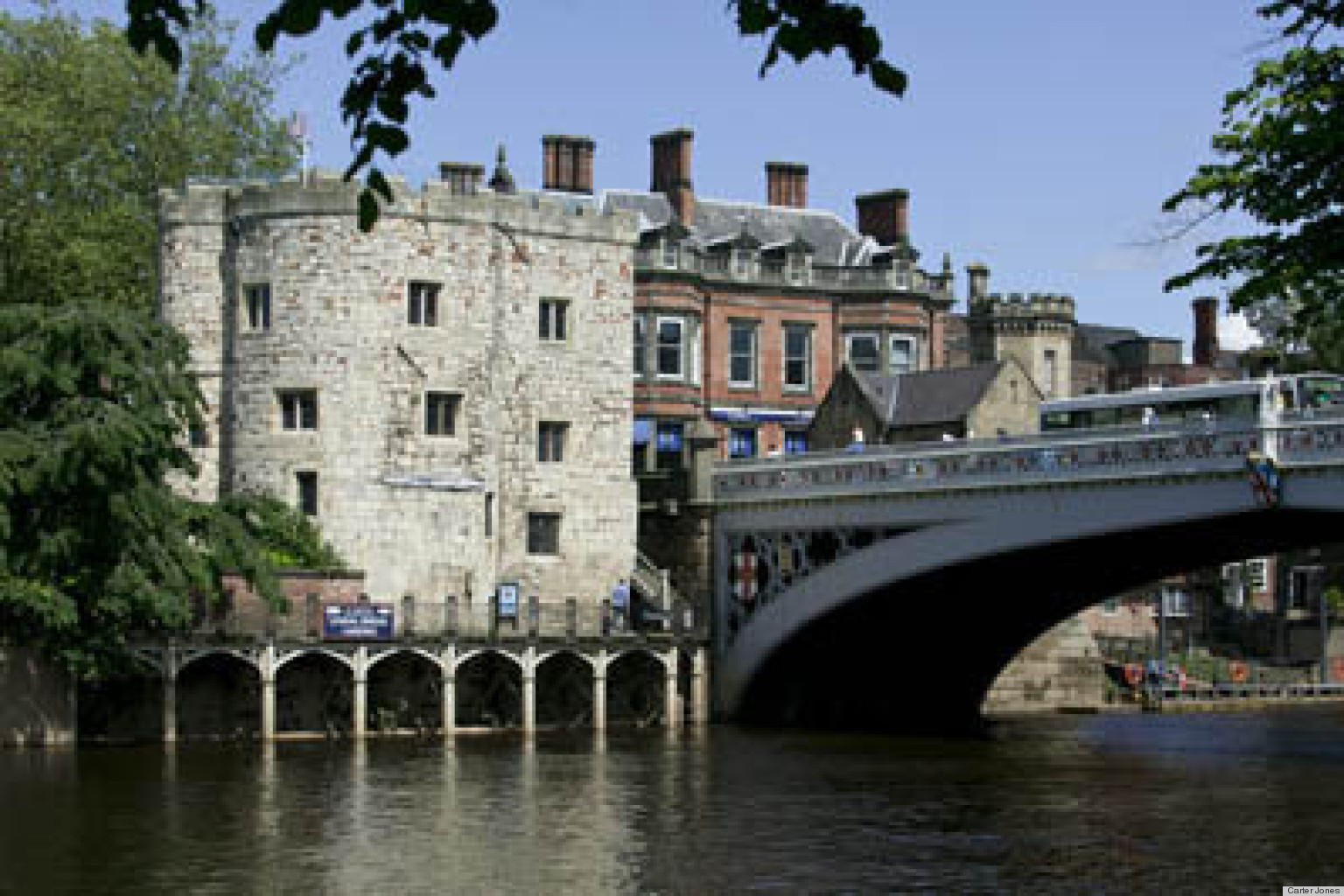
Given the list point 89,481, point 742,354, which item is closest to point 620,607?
point 89,481

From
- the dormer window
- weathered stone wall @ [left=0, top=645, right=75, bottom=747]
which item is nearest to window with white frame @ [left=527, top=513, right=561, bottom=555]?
weathered stone wall @ [left=0, top=645, right=75, bottom=747]

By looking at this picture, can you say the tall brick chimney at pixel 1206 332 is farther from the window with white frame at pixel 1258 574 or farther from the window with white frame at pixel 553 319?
the window with white frame at pixel 553 319

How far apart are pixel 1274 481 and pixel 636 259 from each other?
27.4m

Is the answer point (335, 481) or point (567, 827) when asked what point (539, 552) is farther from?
point (567, 827)

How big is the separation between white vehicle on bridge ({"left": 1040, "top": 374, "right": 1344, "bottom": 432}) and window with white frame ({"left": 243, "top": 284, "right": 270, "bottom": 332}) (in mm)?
17882

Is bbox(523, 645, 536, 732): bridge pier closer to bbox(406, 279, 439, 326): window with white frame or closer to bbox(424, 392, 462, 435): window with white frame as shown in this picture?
bbox(424, 392, 462, 435): window with white frame

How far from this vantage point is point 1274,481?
40031 millimetres

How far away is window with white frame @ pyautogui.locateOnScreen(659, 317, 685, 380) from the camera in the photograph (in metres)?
64.6

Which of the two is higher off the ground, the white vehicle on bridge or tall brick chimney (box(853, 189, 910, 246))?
tall brick chimney (box(853, 189, 910, 246))

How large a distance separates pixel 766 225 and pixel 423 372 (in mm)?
22556

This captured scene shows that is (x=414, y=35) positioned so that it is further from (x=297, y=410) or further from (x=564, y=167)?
(x=564, y=167)

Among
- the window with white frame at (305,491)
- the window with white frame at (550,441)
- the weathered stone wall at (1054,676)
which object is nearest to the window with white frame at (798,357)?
the weathered stone wall at (1054,676)

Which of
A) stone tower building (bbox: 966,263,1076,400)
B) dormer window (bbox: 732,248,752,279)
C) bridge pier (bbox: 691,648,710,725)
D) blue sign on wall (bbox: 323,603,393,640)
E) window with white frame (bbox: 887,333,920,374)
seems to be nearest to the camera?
blue sign on wall (bbox: 323,603,393,640)

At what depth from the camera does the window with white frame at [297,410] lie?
163 ft
